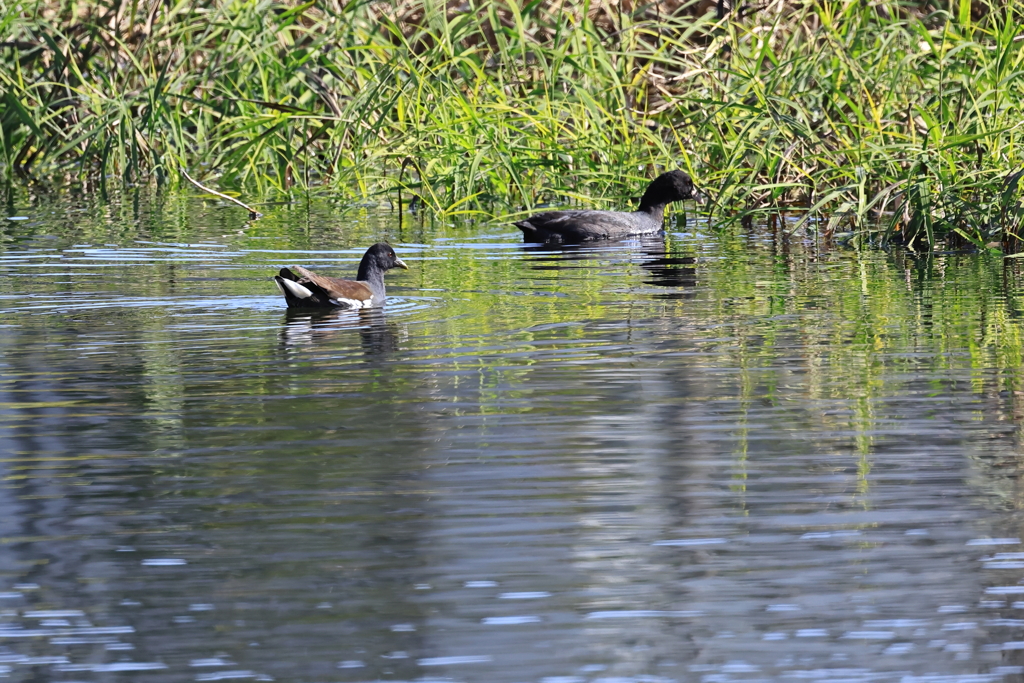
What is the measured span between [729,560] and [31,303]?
623 centimetres

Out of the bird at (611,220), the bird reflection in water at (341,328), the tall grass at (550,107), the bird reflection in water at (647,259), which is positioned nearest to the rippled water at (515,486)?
the bird reflection in water at (341,328)

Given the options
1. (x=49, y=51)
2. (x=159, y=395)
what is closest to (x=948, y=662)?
(x=159, y=395)

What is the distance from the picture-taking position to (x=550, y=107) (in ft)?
50.3

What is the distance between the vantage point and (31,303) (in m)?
10.2

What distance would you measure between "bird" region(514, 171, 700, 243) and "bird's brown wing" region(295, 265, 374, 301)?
3.74m

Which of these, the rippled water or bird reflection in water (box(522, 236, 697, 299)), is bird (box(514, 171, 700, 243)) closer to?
bird reflection in water (box(522, 236, 697, 299))

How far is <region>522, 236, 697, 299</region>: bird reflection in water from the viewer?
37.0ft

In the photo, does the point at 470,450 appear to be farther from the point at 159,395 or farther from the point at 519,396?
the point at 159,395

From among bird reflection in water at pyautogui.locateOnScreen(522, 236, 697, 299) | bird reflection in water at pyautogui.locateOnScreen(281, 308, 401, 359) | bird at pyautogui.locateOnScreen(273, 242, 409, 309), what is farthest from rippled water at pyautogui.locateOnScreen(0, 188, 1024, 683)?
bird reflection in water at pyautogui.locateOnScreen(522, 236, 697, 299)

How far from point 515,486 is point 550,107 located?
32.5ft

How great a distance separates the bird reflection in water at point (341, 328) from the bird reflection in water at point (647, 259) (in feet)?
5.62

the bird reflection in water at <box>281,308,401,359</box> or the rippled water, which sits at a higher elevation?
the bird reflection in water at <box>281,308,401,359</box>

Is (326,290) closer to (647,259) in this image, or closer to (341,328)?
(341,328)

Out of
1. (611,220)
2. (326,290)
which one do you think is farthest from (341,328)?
(611,220)
